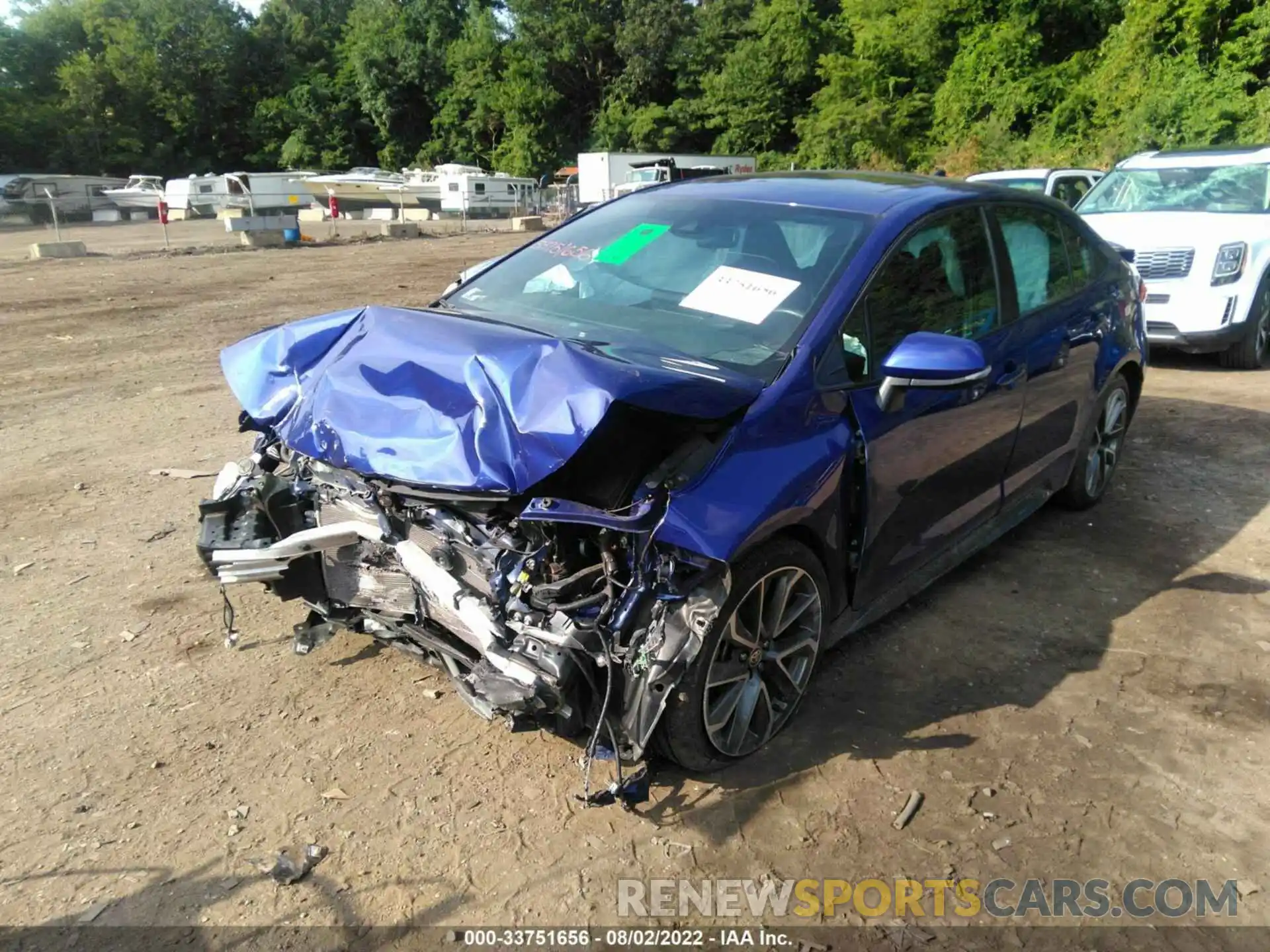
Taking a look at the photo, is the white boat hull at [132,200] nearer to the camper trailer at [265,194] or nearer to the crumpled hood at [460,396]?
the camper trailer at [265,194]

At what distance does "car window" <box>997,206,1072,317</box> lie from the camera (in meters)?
4.13

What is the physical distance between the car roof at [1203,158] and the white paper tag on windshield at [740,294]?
8.52 meters

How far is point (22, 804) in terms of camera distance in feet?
9.30

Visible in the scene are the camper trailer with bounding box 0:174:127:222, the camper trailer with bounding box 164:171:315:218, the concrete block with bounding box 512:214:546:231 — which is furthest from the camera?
the camper trailer with bounding box 0:174:127:222

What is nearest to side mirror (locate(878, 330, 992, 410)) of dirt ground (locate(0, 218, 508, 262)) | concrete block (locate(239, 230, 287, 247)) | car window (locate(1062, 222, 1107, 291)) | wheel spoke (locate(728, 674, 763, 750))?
wheel spoke (locate(728, 674, 763, 750))

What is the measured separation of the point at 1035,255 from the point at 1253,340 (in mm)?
5785

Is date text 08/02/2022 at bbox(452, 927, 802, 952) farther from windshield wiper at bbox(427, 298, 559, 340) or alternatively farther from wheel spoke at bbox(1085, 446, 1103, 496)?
wheel spoke at bbox(1085, 446, 1103, 496)

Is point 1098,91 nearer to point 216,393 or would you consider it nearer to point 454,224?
point 454,224

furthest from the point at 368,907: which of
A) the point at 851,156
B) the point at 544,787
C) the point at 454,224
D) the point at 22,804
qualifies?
the point at 851,156

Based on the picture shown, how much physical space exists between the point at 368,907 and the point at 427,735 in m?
0.76

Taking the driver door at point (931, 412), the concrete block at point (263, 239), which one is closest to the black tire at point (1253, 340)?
the driver door at point (931, 412)

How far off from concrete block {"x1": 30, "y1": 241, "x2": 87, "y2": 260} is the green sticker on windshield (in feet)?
64.8

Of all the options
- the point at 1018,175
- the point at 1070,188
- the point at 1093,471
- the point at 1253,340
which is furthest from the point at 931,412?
the point at 1070,188

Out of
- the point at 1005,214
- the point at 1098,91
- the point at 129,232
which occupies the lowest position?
the point at 129,232
